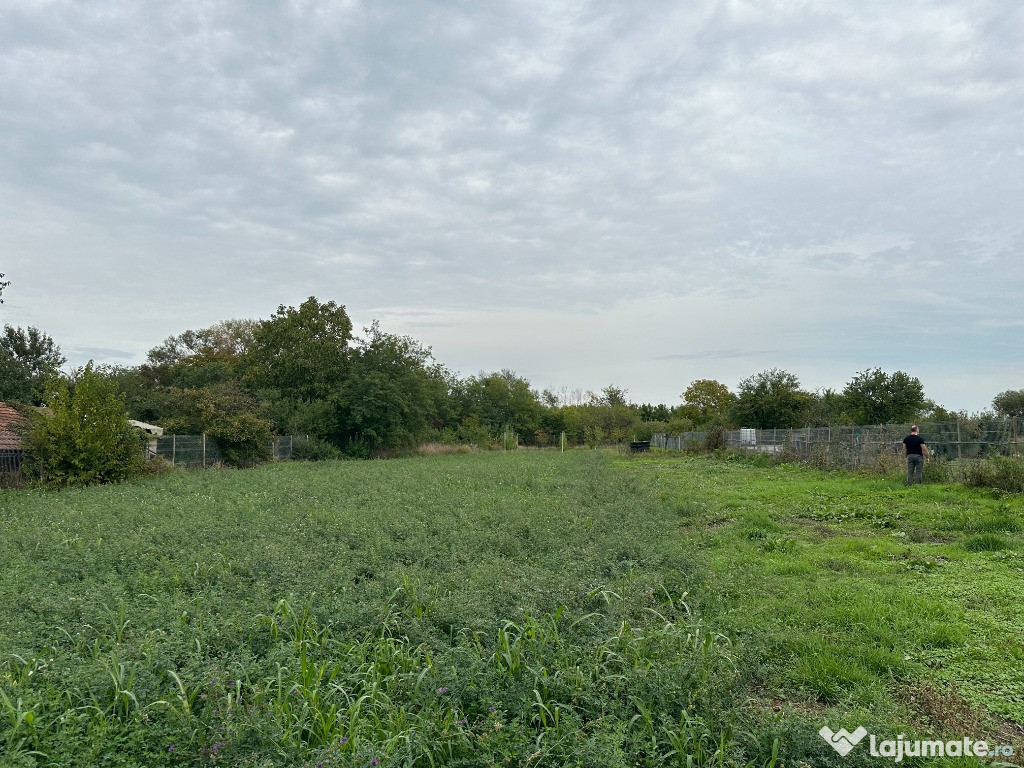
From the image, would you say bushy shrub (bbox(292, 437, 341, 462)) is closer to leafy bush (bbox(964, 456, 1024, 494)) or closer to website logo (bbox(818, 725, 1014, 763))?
leafy bush (bbox(964, 456, 1024, 494))

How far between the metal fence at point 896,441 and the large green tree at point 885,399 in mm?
10567

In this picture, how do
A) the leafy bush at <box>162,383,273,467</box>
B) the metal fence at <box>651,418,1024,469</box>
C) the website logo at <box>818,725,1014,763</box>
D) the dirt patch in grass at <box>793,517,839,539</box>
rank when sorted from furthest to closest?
the leafy bush at <box>162,383,273,467</box> < the metal fence at <box>651,418,1024,469</box> < the dirt patch in grass at <box>793,517,839,539</box> < the website logo at <box>818,725,1014,763</box>

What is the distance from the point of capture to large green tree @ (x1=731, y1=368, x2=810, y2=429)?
127 ft

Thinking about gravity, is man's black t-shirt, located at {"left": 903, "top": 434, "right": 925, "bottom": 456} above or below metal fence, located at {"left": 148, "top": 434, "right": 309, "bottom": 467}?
above

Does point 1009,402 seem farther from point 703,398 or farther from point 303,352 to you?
point 303,352

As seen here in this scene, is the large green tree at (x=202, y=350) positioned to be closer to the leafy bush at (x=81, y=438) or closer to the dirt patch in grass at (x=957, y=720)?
the leafy bush at (x=81, y=438)

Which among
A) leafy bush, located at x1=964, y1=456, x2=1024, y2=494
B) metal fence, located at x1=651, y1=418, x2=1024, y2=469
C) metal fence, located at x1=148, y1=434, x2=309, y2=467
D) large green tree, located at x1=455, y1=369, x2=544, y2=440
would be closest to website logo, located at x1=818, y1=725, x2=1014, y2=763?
leafy bush, located at x1=964, y1=456, x2=1024, y2=494

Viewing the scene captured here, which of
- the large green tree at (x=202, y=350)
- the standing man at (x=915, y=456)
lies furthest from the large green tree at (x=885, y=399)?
the large green tree at (x=202, y=350)

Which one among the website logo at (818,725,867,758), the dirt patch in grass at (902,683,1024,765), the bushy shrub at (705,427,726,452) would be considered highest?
the bushy shrub at (705,427,726,452)

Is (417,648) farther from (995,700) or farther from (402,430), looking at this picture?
(402,430)

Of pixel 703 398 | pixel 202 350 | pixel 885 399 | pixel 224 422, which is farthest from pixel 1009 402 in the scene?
pixel 202 350

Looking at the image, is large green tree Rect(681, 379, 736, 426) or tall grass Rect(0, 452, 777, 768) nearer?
tall grass Rect(0, 452, 777, 768)

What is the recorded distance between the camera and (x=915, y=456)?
1459 centimetres

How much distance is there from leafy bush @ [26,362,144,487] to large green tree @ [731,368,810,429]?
32884mm
